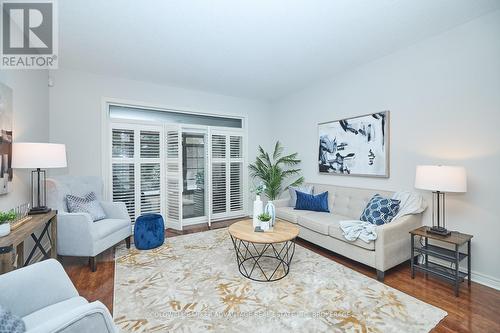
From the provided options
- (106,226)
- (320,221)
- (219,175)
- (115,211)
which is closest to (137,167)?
(115,211)

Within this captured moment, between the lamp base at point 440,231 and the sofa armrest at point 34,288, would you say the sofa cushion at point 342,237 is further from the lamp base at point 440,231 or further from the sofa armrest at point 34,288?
the sofa armrest at point 34,288

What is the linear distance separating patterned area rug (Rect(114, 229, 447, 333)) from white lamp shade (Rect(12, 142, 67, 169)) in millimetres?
1392

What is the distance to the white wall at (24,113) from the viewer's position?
7.63 feet

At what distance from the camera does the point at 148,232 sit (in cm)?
325

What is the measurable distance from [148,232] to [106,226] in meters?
0.55

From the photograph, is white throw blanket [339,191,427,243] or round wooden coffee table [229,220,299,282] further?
white throw blanket [339,191,427,243]

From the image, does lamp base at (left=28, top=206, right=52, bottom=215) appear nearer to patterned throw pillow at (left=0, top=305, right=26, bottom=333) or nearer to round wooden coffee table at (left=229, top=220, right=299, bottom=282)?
patterned throw pillow at (left=0, top=305, right=26, bottom=333)

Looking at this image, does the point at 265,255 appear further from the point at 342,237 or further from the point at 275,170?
the point at 275,170

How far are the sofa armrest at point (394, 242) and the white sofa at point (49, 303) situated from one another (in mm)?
2413

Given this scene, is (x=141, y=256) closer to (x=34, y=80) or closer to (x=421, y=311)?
(x=34, y=80)

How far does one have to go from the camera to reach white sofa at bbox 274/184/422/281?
2.44 meters

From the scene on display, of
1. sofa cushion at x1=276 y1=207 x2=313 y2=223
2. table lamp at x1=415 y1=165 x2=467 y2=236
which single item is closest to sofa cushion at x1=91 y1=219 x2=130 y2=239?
sofa cushion at x1=276 y1=207 x2=313 y2=223

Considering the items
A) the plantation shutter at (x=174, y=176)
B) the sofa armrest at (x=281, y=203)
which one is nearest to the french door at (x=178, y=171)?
the plantation shutter at (x=174, y=176)

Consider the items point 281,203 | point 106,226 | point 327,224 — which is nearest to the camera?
point 106,226
